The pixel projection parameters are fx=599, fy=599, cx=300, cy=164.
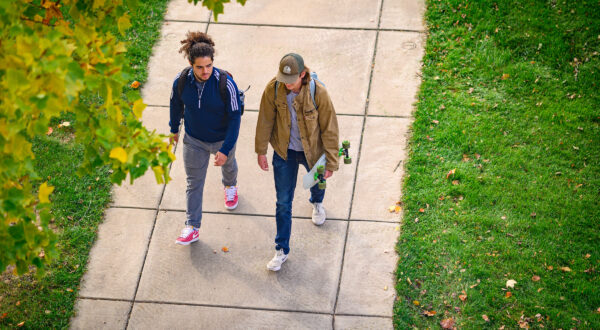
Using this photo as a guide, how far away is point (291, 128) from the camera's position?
5.32 m

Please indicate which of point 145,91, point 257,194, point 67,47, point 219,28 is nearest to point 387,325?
point 257,194

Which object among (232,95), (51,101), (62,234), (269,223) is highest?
(51,101)

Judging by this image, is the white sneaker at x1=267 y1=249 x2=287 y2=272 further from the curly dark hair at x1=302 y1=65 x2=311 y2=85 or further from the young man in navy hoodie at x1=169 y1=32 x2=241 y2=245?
the curly dark hair at x1=302 y1=65 x2=311 y2=85

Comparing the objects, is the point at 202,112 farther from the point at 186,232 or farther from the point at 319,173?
the point at 186,232

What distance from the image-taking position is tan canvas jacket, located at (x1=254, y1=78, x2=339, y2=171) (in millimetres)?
5125

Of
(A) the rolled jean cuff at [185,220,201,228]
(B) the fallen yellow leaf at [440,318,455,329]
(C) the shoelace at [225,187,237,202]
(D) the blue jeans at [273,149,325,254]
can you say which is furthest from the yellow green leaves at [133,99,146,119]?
(B) the fallen yellow leaf at [440,318,455,329]

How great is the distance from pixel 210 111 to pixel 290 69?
0.97 metres

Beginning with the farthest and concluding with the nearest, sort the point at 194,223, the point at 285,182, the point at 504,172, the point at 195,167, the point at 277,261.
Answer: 1. the point at 504,172
2. the point at 194,223
3. the point at 277,261
4. the point at 195,167
5. the point at 285,182

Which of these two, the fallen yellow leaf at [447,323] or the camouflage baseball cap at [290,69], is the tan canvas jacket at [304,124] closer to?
the camouflage baseball cap at [290,69]

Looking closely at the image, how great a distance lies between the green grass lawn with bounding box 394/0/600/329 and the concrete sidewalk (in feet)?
0.97

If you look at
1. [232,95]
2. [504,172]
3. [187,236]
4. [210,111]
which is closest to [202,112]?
[210,111]

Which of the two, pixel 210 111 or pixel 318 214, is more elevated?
pixel 210 111

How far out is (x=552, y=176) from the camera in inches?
256

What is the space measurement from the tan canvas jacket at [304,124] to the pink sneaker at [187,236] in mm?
1245
